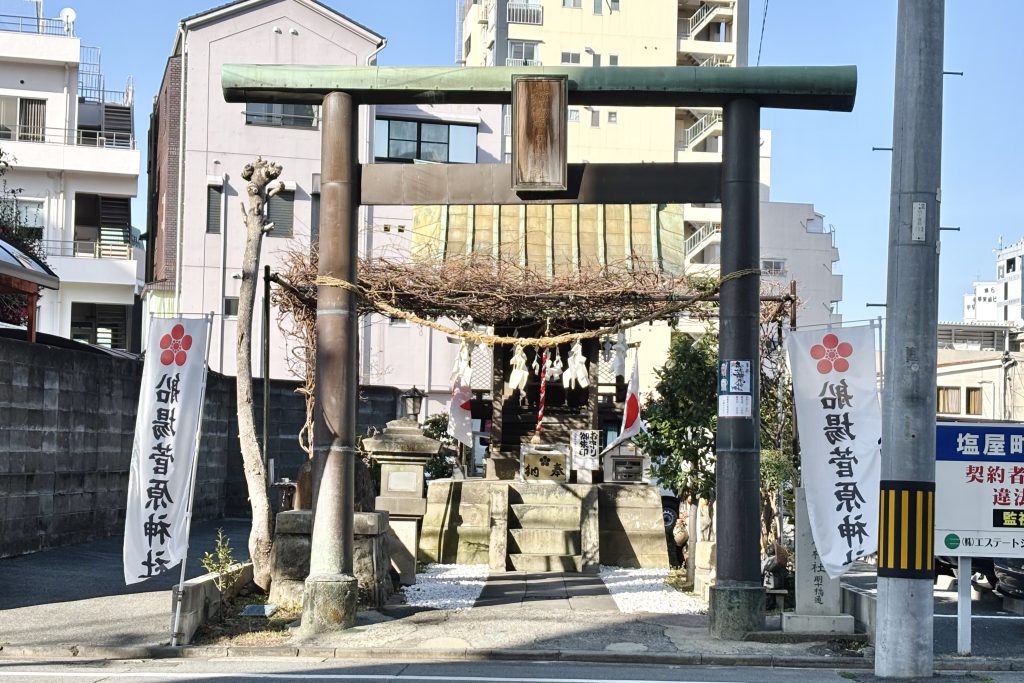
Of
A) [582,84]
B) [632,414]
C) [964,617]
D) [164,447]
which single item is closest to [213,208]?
[632,414]

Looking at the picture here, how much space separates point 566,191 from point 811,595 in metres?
5.27

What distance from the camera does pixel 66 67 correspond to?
37938mm

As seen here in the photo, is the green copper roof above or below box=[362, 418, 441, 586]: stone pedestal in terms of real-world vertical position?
above

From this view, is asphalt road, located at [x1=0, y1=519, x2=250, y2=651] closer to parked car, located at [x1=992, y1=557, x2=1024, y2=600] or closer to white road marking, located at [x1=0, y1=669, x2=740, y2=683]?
white road marking, located at [x1=0, y1=669, x2=740, y2=683]

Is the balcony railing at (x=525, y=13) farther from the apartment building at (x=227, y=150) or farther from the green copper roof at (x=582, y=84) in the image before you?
the green copper roof at (x=582, y=84)

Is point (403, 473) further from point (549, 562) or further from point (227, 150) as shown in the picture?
point (227, 150)

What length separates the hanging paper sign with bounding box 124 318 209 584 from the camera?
40.0ft

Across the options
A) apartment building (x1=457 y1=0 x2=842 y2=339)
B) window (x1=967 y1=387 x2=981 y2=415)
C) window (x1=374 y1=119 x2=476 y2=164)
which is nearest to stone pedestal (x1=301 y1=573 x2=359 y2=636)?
window (x1=374 y1=119 x2=476 y2=164)

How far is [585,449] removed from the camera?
20547 millimetres

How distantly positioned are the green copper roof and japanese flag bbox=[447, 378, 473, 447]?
30.5 ft

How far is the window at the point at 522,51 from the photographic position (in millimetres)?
54406

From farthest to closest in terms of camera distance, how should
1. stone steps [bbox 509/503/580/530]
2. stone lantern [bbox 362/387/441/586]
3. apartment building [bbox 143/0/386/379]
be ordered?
apartment building [bbox 143/0/386/379]
stone steps [bbox 509/503/580/530]
stone lantern [bbox 362/387/441/586]

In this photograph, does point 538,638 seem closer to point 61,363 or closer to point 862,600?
point 862,600

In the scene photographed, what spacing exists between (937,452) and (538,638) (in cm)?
471
